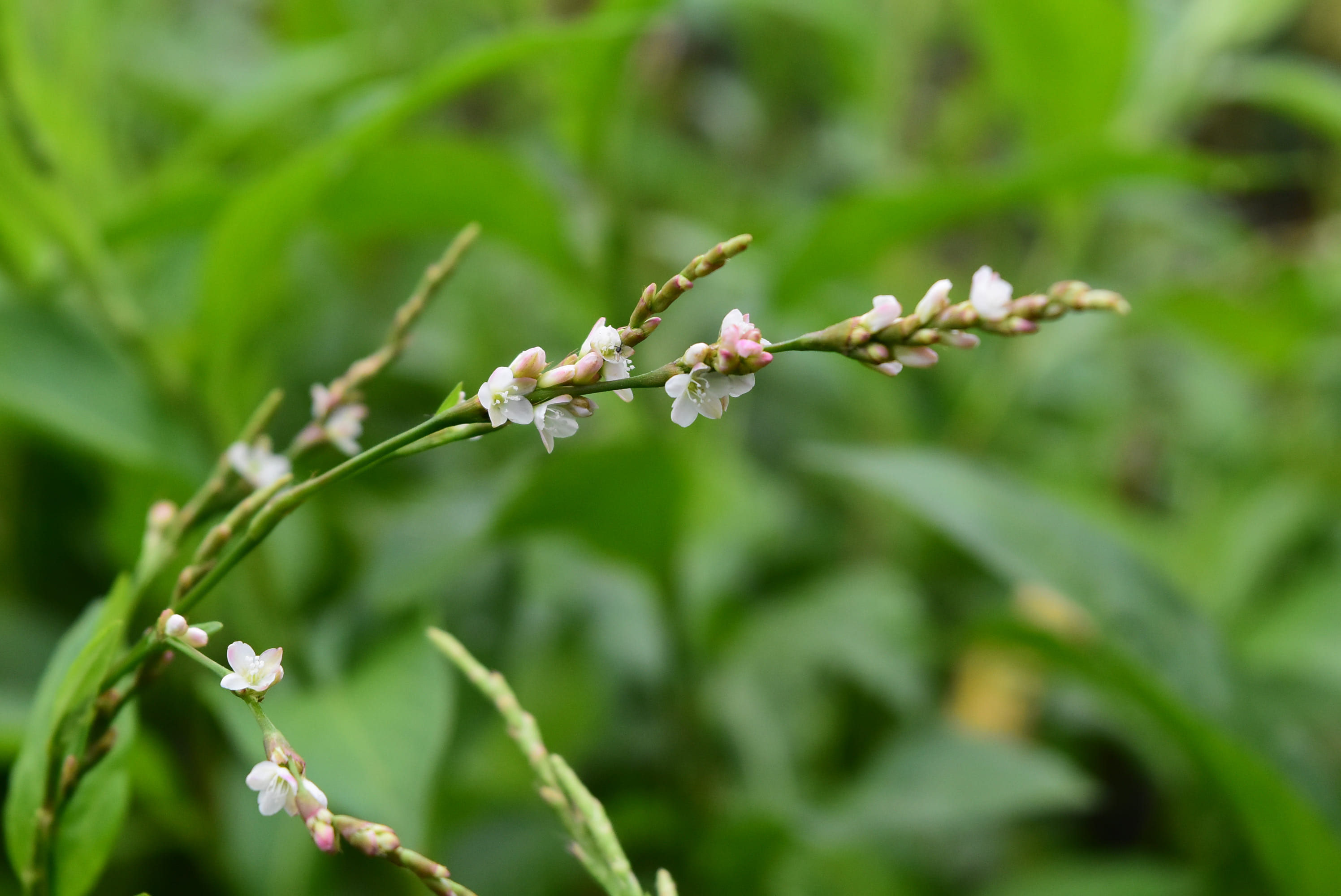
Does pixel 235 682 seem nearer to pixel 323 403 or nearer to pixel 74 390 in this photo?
pixel 323 403

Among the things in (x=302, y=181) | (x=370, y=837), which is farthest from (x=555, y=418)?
(x=302, y=181)

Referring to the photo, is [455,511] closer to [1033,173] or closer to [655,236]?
[1033,173]

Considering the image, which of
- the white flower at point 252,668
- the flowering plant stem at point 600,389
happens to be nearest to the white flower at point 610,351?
the flowering plant stem at point 600,389

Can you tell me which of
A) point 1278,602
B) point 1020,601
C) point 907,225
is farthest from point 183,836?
point 1278,602

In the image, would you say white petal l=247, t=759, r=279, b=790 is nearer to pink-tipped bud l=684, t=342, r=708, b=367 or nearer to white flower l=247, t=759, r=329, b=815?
white flower l=247, t=759, r=329, b=815

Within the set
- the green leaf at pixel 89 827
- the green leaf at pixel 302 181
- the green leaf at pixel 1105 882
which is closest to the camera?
the green leaf at pixel 89 827

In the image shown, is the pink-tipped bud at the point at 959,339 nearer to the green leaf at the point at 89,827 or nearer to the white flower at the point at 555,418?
the white flower at the point at 555,418

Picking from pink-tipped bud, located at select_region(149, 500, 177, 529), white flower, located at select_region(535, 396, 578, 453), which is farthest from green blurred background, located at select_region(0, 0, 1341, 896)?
white flower, located at select_region(535, 396, 578, 453)
